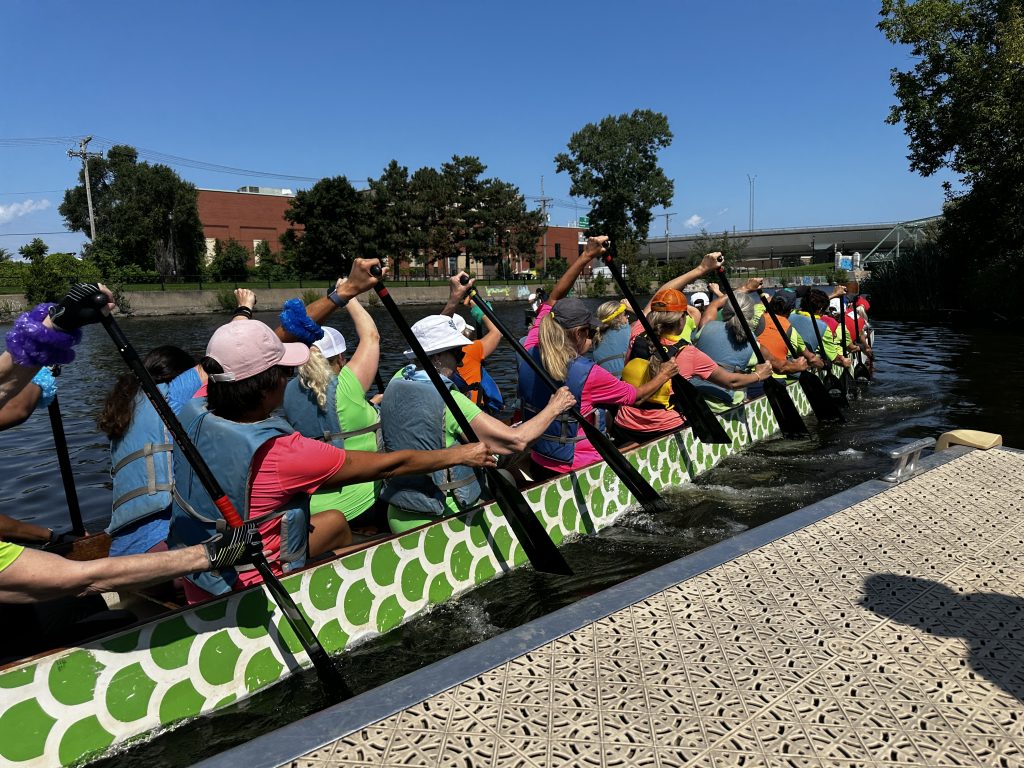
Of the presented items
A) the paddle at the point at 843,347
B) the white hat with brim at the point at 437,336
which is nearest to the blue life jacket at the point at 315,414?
the white hat with brim at the point at 437,336

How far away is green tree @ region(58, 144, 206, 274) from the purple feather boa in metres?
49.8

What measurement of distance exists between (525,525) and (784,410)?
234 inches

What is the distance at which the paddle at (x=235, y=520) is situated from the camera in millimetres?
3221

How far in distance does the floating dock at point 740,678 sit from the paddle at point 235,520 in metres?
1.06

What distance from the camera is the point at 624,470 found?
619 cm

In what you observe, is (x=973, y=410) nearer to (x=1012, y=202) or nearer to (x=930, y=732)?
(x=930, y=732)

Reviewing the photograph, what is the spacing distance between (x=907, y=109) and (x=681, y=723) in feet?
100

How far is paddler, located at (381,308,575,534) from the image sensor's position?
4.41m

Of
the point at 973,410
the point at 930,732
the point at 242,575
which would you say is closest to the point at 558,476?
the point at 242,575

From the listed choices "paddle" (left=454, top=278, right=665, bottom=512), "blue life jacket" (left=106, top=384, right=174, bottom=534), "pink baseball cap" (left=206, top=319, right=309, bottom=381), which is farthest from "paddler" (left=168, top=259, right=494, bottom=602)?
"paddle" (left=454, top=278, right=665, bottom=512)

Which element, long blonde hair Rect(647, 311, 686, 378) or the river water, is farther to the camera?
long blonde hair Rect(647, 311, 686, 378)

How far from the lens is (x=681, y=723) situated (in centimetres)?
247

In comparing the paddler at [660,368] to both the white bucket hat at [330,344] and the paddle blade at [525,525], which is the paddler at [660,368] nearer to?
the paddle blade at [525,525]

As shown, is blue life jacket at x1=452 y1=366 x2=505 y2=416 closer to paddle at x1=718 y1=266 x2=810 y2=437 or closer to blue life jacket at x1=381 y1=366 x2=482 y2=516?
blue life jacket at x1=381 y1=366 x2=482 y2=516
